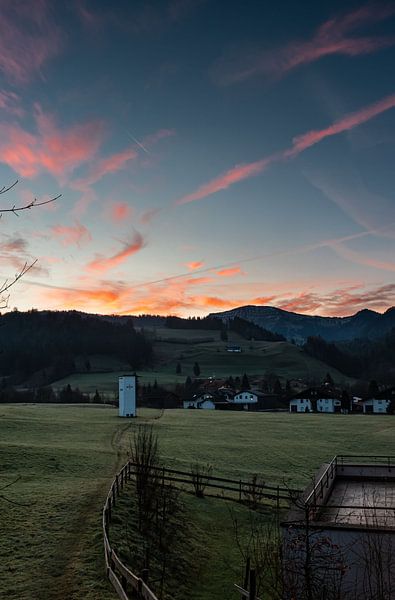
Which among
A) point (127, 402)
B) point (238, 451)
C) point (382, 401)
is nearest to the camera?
point (238, 451)

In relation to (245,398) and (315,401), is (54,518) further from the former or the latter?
(245,398)

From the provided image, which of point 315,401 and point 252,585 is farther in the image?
point 315,401

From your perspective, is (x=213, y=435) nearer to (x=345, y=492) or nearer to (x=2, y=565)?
(x=345, y=492)

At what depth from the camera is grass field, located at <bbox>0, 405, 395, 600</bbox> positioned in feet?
72.4

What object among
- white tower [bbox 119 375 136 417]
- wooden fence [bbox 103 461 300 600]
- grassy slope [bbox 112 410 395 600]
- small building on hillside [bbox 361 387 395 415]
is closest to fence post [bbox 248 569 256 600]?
wooden fence [bbox 103 461 300 600]

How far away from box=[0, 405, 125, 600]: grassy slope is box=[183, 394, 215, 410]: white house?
103 meters

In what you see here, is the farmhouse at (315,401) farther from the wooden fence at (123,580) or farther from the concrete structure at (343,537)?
the wooden fence at (123,580)

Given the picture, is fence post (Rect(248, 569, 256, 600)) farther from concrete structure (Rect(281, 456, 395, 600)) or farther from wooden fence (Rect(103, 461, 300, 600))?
wooden fence (Rect(103, 461, 300, 600))

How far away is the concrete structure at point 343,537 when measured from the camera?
16.8m

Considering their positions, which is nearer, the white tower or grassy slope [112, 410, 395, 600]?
grassy slope [112, 410, 395, 600]

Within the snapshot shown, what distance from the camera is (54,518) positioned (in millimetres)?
28469

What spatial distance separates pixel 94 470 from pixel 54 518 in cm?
1410

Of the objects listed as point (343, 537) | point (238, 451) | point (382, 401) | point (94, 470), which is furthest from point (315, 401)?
point (343, 537)

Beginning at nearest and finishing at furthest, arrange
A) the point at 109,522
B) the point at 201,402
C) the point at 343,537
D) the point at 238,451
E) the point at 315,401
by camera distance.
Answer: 1. the point at 343,537
2. the point at 109,522
3. the point at 238,451
4. the point at 315,401
5. the point at 201,402
